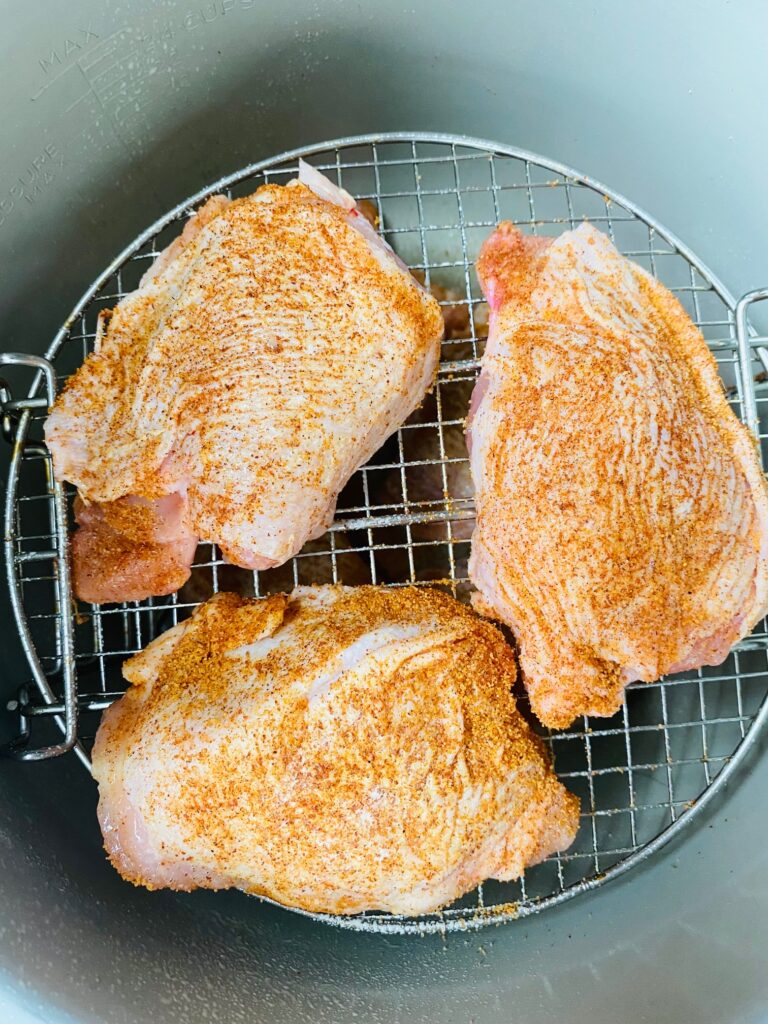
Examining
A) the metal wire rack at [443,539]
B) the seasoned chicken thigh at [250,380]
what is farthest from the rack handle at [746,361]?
the seasoned chicken thigh at [250,380]

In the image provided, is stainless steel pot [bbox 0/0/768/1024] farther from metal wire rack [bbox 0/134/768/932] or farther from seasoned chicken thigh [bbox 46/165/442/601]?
seasoned chicken thigh [bbox 46/165/442/601]

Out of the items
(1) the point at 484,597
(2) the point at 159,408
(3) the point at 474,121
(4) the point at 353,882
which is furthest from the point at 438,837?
(3) the point at 474,121

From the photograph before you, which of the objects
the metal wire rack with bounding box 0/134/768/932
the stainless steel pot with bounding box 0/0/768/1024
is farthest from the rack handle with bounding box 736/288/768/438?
the stainless steel pot with bounding box 0/0/768/1024

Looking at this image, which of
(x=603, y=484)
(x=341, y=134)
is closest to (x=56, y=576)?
(x=603, y=484)

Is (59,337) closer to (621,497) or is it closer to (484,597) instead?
(484,597)

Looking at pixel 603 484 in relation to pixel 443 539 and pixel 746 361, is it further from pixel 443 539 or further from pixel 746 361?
pixel 443 539

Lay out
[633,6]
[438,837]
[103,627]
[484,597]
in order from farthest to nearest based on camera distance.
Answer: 1. [103,627]
2. [633,6]
3. [484,597]
4. [438,837]
